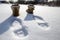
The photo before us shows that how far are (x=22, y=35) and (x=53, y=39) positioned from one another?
2.17 ft

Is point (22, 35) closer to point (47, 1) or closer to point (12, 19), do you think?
point (12, 19)

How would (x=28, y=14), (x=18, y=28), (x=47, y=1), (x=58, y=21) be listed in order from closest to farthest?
1. (x=18, y=28)
2. (x=58, y=21)
3. (x=28, y=14)
4. (x=47, y=1)

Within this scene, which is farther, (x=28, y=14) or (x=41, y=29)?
(x=28, y=14)

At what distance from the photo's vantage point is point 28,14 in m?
3.97

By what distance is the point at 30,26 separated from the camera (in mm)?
3363

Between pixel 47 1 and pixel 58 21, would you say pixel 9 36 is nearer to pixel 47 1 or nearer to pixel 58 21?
pixel 58 21

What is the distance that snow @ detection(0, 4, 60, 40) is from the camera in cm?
299

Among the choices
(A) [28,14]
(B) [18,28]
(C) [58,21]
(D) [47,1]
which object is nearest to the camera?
(B) [18,28]

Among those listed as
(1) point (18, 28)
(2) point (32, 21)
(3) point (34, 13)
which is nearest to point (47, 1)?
(3) point (34, 13)

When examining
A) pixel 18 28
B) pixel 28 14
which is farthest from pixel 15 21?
pixel 28 14

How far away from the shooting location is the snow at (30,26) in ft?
9.81

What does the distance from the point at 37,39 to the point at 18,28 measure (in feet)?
1.83

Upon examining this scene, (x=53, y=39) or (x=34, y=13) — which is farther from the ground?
(x=34, y=13)

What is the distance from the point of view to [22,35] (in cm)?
303
